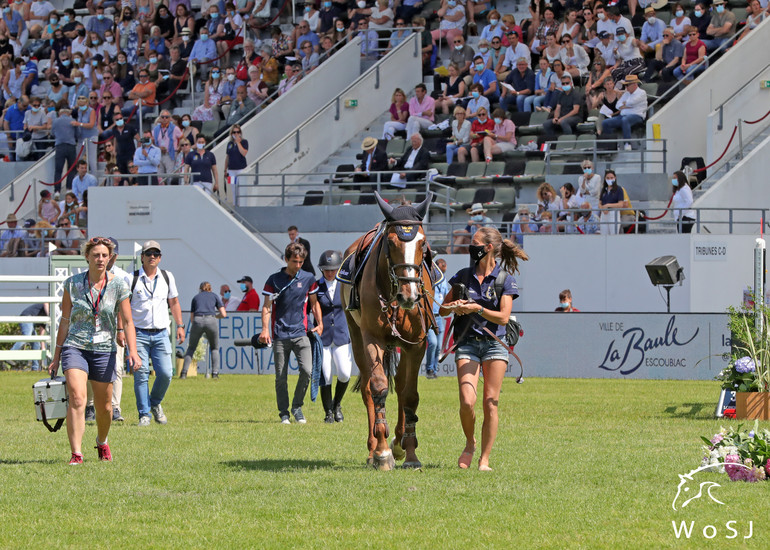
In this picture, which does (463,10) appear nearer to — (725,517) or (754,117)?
(754,117)

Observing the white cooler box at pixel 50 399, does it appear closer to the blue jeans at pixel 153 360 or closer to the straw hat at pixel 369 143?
the blue jeans at pixel 153 360

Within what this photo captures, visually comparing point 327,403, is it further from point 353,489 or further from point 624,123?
point 624,123

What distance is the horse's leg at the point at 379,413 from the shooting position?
35.1 feet

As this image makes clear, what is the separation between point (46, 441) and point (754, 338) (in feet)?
27.6

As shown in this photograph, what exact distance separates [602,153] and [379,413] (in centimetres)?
Answer: 1923

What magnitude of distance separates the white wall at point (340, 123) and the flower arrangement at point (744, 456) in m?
22.6

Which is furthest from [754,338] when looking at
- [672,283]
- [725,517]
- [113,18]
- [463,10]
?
[113,18]

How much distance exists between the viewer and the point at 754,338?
620 inches

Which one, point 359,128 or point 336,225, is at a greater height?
point 359,128

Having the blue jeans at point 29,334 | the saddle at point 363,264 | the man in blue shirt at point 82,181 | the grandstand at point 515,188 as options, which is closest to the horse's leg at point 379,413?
the saddle at point 363,264

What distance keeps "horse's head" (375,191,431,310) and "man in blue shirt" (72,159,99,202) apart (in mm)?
24346

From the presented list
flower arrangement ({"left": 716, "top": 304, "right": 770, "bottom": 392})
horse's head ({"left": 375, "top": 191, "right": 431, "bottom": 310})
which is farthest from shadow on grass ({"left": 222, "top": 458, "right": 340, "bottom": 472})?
flower arrangement ({"left": 716, "top": 304, "right": 770, "bottom": 392})

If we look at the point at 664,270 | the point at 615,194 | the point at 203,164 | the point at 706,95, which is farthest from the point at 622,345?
the point at 203,164

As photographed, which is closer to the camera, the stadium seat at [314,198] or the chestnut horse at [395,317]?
the chestnut horse at [395,317]
